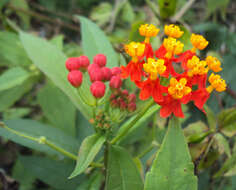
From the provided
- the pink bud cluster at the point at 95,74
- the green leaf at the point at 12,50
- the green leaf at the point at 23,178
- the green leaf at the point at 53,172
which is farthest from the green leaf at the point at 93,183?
the green leaf at the point at 12,50

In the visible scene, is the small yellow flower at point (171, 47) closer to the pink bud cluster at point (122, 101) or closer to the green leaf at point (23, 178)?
the pink bud cluster at point (122, 101)

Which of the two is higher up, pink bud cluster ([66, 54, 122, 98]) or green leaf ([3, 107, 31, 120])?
pink bud cluster ([66, 54, 122, 98])

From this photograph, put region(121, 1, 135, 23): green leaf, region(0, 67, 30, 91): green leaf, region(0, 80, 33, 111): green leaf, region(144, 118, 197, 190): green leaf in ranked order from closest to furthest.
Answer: region(144, 118, 197, 190): green leaf
region(0, 67, 30, 91): green leaf
region(0, 80, 33, 111): green leaf
region(121, 1, 135, 23): green leaf

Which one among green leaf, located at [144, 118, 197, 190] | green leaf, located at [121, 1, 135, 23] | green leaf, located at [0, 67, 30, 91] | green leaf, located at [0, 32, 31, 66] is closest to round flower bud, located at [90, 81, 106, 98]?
green leaf, located at [144, 118, 197, 190]

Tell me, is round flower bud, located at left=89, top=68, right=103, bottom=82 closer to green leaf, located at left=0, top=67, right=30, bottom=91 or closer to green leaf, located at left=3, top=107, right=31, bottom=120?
green leaf, located at left=0, top=67, right=30, bottom=91

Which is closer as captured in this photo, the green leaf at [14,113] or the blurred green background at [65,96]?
the blurred green background at [65,96]


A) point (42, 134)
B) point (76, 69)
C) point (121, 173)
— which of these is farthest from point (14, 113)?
point (121, 173)
